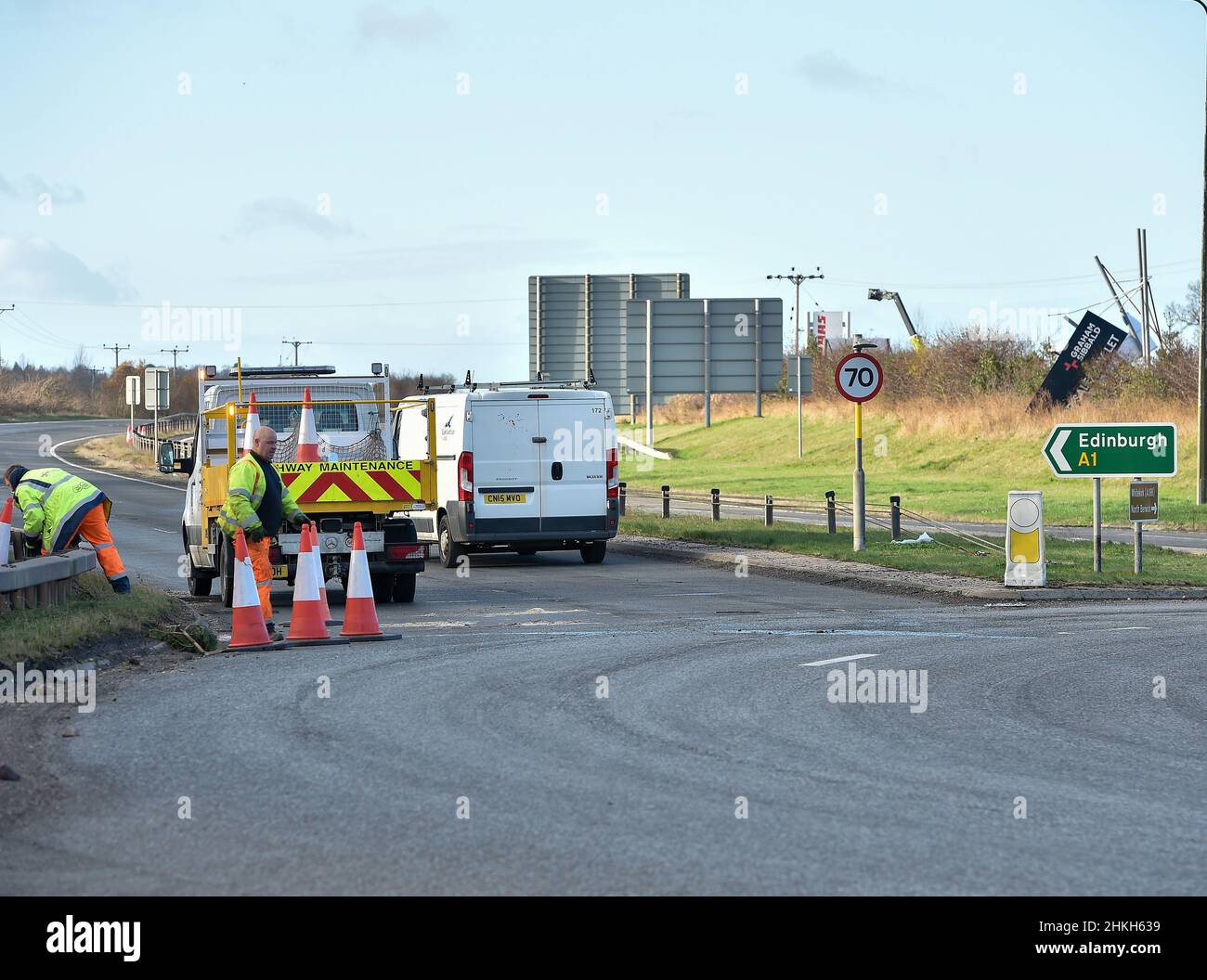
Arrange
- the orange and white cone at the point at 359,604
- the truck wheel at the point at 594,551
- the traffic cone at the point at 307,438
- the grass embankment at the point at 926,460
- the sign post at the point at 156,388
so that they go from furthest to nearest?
the sign post at the point at 156,388, the grass embankment at the point at 926,460, the truck wheel at the point at 594,551, the traffic cone at the point at 307,438, the orange and white cone at the point at 359,604

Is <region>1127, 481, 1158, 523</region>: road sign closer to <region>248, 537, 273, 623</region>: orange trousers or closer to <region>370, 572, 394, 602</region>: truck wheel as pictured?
<region>370, 572, 394, 602</region>: truck wheel

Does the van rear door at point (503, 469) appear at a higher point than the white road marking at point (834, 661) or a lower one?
higher

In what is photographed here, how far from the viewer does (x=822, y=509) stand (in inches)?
1430

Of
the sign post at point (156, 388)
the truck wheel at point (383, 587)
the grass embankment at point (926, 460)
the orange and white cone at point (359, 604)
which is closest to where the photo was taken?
the orange and white cone at point (359, 604)

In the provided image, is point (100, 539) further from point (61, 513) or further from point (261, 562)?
point (261, 562)

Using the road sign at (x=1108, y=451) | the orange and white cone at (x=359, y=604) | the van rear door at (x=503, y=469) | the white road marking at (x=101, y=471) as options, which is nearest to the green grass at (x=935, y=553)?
the road sign at (x=1108, y=451)

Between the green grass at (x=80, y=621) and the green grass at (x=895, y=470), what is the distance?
70.2 ft

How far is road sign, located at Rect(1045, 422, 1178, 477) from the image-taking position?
19.3m

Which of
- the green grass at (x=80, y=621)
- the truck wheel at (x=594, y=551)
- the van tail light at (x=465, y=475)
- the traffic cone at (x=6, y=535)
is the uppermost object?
the van tail light at (x=465, y=475)

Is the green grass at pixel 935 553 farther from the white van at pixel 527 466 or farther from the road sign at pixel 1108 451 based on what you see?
the white van at pixel 527 466

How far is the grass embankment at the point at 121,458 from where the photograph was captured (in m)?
57.7

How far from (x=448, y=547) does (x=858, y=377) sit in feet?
20.3

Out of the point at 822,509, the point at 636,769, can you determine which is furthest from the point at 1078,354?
the point at 636,769
